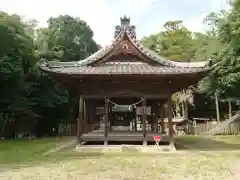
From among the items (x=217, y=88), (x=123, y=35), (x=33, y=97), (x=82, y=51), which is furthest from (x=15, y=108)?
(x=82, y=51)

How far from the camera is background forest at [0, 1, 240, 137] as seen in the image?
26.1m

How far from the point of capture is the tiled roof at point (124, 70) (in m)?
15.8

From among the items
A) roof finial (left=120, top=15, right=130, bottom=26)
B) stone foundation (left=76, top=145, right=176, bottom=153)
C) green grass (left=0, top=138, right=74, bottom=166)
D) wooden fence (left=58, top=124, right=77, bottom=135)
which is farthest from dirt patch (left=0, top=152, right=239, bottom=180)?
Result: wooden fence (left=58, top=124, right=77, bottom=135)

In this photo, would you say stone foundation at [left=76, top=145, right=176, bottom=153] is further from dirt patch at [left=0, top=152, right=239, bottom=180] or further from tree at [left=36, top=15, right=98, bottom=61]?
tree at [left=36, top=15, right=98, bottom=61]

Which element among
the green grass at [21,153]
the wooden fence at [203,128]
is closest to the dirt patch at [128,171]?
the green grass at [21,153]

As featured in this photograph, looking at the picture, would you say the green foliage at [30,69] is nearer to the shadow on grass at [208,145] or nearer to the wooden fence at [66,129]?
the wooden fence at [66,129]

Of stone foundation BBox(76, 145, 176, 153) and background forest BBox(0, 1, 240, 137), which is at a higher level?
background forest BBox(0, 1, 240, 137)

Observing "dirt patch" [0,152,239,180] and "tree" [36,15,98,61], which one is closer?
"dirt patch" [0,152,239,180]

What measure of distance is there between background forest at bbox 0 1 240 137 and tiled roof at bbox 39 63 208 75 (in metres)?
2.61

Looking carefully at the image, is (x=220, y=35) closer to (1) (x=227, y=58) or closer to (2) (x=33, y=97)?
(1) (x=227, y=58)

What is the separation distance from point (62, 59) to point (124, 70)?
2339 cm

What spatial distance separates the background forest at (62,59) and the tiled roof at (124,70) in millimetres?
2610

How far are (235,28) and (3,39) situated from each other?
693 inches

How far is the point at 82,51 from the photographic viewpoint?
46.1m
